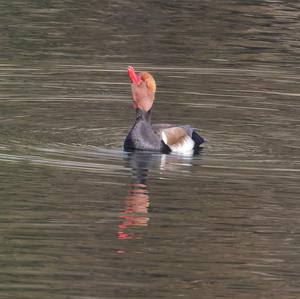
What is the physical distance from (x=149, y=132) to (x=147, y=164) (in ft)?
3.26

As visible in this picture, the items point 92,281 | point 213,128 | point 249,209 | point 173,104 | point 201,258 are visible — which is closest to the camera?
point 92,281

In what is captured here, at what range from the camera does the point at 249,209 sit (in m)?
14.3

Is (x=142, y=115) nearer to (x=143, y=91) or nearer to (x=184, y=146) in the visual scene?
A: (x=143, y=91)

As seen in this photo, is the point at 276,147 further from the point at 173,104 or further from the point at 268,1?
the point at 268,1

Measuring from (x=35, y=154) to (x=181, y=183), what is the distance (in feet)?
7.07

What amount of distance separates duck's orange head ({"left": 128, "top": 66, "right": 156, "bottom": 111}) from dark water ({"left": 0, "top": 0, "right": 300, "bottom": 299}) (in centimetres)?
66

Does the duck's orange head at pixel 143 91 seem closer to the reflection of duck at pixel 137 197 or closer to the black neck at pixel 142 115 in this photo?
the black neck at pixel 142 115

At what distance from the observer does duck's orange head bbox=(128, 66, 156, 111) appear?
17859 millimetres

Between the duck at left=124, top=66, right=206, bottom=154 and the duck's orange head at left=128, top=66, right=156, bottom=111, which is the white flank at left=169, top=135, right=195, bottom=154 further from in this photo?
the duck's orange head at left=128, top=66, right=156, bottom=111

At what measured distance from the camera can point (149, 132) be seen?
17.7 metres

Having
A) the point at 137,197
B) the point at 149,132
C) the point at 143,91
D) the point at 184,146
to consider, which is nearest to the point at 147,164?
the point at 149,132

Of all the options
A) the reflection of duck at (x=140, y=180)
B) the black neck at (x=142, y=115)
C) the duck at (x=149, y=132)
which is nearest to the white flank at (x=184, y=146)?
the duck at (x=149, y=132)

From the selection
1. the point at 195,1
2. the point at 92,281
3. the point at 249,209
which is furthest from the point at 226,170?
the point at 195,1

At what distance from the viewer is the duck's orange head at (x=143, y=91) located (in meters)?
17.9
